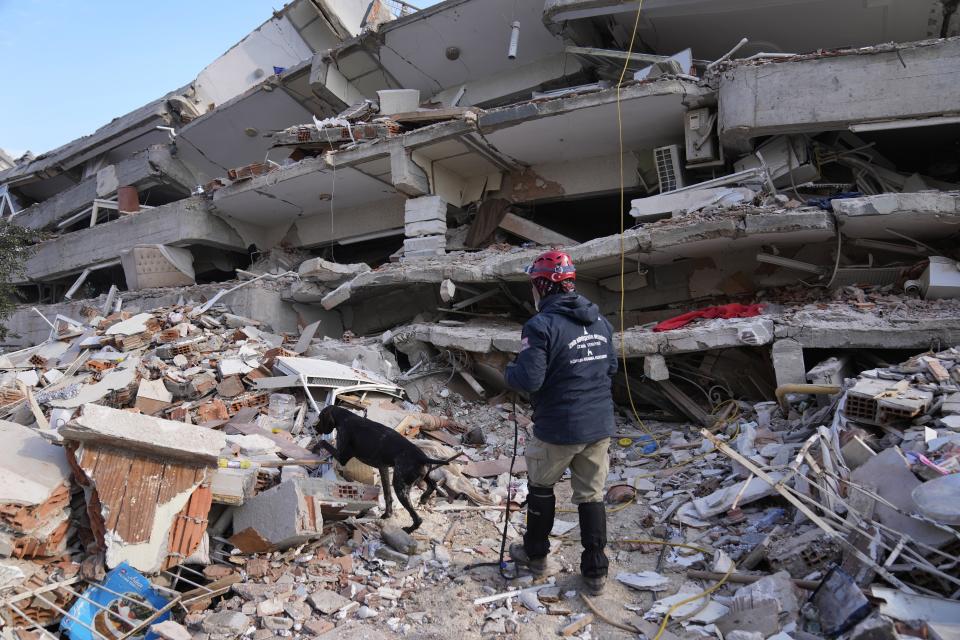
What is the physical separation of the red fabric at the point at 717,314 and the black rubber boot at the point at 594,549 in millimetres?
3971

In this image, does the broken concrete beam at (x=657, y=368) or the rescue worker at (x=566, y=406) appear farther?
the broken concrete beam at (x=657, y=368)

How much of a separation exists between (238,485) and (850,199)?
6.85 m

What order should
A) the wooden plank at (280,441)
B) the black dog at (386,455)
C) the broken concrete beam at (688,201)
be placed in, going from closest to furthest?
1. the black dog at (386,455)
2. the wooden plank at (280,441)
3. the broken concrete beam at (688,201)

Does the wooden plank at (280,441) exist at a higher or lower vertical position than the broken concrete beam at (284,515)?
higher

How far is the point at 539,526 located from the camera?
3709 millimetres

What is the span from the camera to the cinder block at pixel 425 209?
10.9m

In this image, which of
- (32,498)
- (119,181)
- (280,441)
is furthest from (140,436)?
(119,181)

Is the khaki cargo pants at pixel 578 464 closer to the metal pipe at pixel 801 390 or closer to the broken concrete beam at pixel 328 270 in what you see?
the metal pipe at pixel 801 390

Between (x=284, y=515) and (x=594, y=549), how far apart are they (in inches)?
85.1

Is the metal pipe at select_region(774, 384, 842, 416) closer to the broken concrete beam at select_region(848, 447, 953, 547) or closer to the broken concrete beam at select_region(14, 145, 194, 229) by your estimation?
the broken concrete beam at select_region(848, 447, 953, 547)

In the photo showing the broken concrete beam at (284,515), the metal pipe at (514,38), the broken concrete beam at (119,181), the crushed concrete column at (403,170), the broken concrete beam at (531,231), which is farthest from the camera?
the broken concrete beam at (119,181)

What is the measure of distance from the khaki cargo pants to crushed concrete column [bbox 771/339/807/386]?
3.39 meters

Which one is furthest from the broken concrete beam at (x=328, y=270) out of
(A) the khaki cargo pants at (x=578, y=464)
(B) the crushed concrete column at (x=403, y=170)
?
(A) the khaki cargo pants at (x=578, y=464)

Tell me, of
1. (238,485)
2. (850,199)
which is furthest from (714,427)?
(238,485)
